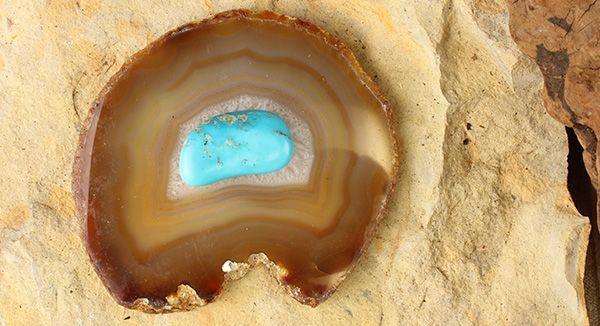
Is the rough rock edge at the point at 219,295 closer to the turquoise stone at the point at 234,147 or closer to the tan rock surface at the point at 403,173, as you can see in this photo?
the tan rock surface at the point at 403,173

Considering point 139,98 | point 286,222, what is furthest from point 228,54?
point 286,222

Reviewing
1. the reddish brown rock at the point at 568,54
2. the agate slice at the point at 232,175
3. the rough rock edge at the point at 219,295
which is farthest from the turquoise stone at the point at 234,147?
the reddish brown rock at the point at 568,54

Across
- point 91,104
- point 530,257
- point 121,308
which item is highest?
point 91,104

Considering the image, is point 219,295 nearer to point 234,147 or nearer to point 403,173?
point 234,147

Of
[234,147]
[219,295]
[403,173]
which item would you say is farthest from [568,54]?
[219,295]

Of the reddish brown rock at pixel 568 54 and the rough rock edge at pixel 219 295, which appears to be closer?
A: the reddish brown rock at pixel 568 54

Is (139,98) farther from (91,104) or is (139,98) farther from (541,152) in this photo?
(541,152)
